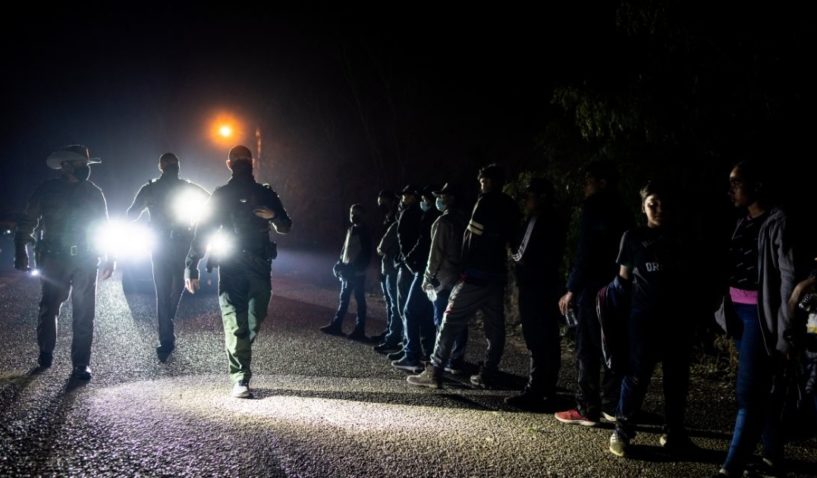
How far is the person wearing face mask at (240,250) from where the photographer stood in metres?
4.93

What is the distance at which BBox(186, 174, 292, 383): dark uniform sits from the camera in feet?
16.2

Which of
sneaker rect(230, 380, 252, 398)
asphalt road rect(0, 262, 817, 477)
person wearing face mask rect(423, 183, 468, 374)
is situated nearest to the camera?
asphalt road rect(0, 262, 817, 477)

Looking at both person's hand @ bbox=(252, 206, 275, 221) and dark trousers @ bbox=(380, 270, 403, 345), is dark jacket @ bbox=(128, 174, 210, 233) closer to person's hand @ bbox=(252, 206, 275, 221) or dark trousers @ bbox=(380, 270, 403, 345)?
person's hand @ bbox=(252, 206, 275, 221)

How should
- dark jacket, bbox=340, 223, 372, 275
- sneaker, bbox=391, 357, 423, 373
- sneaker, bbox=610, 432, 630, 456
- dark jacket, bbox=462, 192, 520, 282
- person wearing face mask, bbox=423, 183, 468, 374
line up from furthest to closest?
dark jacket, bbox=340, 223, 372, 275 < sneaker, bbox=391, 357, 423, 373 < person wearing face mask, bbox=423, 183, 468, 374 < dark jacket, bbox=462, 192, 520, 282 < sneaker, bbox=610, 432, 630, 456

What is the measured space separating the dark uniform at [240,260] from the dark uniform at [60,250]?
1.26 metres

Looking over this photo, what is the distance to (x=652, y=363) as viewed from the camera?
147 inches

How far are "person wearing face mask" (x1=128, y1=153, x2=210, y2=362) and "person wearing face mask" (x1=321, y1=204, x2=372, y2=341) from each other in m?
2.13

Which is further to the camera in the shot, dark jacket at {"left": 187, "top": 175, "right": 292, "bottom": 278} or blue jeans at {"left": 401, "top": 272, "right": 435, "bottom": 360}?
blue jeans at {"left": 401, "top": 272, "right": 435, "bottom": 360}

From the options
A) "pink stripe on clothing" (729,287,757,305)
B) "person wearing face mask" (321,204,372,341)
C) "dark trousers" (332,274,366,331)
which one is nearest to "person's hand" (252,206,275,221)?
"person wearing face mask" (321,204,372,341)

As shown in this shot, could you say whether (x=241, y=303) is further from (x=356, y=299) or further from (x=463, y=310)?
(x=356, y=299)

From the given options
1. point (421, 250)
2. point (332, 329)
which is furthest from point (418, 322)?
point (332, 329)

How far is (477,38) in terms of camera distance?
15703 millimetres

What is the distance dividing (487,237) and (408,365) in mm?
1857

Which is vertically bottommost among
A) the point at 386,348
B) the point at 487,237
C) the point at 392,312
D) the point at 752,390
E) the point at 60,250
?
the point at 386,348
